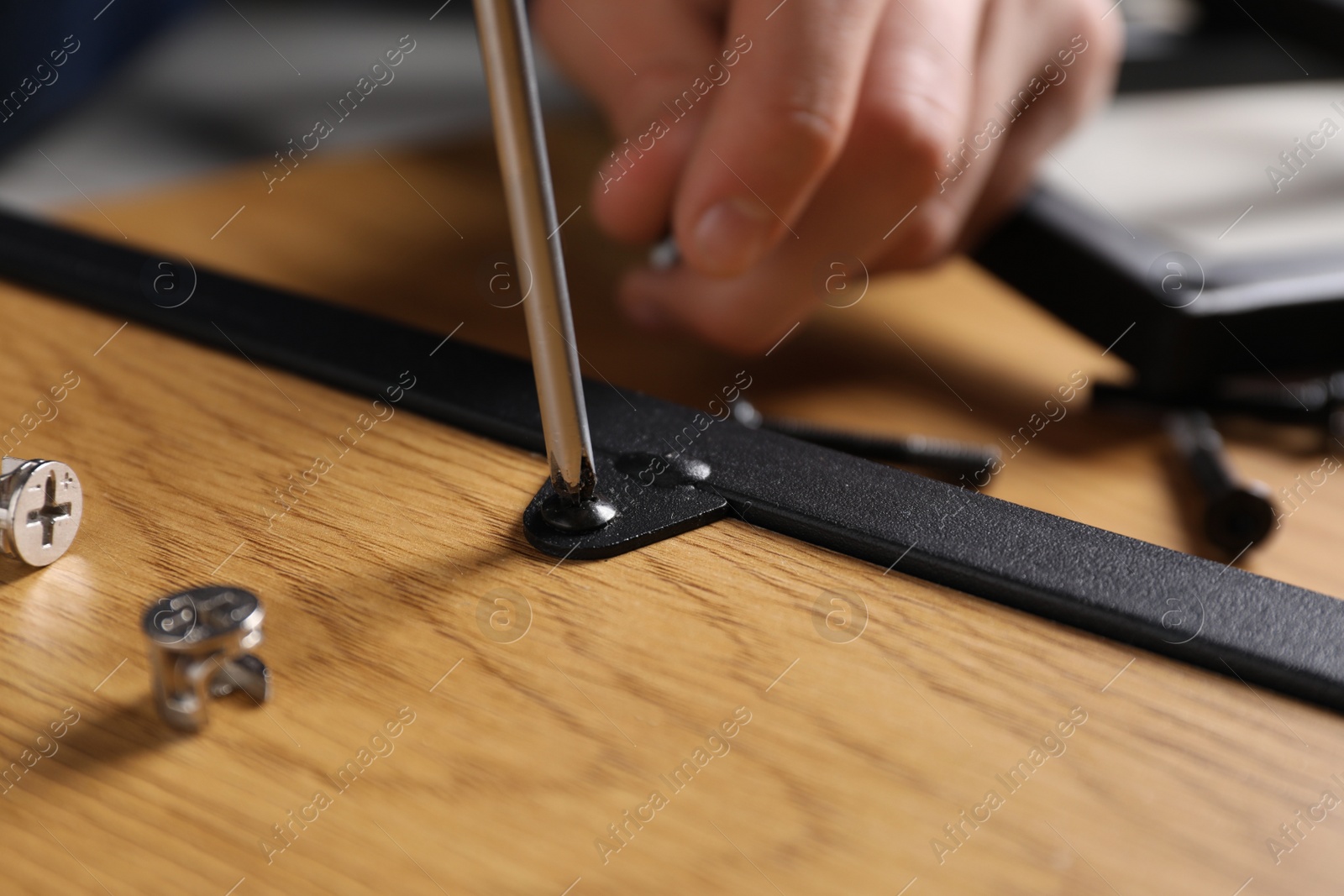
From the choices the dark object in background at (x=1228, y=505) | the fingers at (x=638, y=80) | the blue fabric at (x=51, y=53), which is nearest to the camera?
the dark object in background at (x=1228, y=505)

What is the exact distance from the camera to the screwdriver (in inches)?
12.6

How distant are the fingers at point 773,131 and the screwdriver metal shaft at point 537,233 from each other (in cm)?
23

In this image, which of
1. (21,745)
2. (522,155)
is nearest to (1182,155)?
(522,155)

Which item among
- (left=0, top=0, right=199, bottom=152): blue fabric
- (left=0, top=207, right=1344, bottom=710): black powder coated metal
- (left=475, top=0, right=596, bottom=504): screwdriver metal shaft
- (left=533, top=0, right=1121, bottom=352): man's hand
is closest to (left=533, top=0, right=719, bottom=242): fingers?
(left=533, top=0, right=1121, bottom=352): man's hand

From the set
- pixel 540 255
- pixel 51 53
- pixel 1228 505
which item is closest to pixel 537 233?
pixel 540 255

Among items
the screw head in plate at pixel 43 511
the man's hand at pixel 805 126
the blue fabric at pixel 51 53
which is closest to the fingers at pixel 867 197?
the man's hand at pixel 805 126

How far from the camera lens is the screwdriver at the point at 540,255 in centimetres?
32

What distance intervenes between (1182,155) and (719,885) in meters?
0.79

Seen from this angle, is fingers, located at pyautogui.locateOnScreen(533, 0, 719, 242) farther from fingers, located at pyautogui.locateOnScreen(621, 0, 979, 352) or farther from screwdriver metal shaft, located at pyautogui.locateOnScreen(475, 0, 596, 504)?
screwdriver metal shaft, located at pyautogui.locateOnScreen(475, 0, 596, 504)

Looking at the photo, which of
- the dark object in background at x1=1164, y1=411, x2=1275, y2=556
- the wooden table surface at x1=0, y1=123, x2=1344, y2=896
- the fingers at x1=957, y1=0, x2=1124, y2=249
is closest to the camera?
the wooden table surface at x1=0, y1=123, x2=1344, y2=896

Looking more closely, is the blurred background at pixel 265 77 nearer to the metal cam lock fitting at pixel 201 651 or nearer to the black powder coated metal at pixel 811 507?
the black powder coated metal at pixel 811 507

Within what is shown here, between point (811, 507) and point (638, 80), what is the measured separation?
441 mm

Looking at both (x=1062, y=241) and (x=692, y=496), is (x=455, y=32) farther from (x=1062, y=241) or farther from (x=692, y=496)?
(x=692, y=496)

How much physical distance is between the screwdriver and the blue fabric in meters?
0.77
